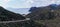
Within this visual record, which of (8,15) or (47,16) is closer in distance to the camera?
(8,15)

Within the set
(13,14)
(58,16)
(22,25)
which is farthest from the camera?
(58,16)

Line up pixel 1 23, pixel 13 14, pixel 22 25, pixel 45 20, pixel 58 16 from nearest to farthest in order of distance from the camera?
pixel 1 23 < pixel 22 25 < pixel 13 14 < pixel 45 20 < pixel 58 16

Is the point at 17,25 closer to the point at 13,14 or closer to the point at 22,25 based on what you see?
the point at 22,25

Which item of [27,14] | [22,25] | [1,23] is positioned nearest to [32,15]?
[27,14]

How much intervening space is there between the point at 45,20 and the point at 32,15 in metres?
0.60

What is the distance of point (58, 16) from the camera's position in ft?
24.3

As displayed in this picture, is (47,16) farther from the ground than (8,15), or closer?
closer

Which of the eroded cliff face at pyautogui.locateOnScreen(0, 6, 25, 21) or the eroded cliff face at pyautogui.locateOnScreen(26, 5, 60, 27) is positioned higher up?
the eroded cliff face at pyautogui.locateOnScreen(0, 6, 25, 21)

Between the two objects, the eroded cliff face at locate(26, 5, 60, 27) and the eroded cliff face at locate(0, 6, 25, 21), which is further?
the eroded cliff face at locate(26, 5, 60, 27)

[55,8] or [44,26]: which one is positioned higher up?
[55,8]

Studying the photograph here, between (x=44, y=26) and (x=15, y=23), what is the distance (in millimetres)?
1442

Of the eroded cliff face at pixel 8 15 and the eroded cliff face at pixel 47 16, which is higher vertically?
the eroded cliff face at pixel 8 15

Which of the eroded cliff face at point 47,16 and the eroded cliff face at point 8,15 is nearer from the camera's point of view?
the eroded cliff face at point 8,15

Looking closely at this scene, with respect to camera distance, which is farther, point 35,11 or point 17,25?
point 35,11
